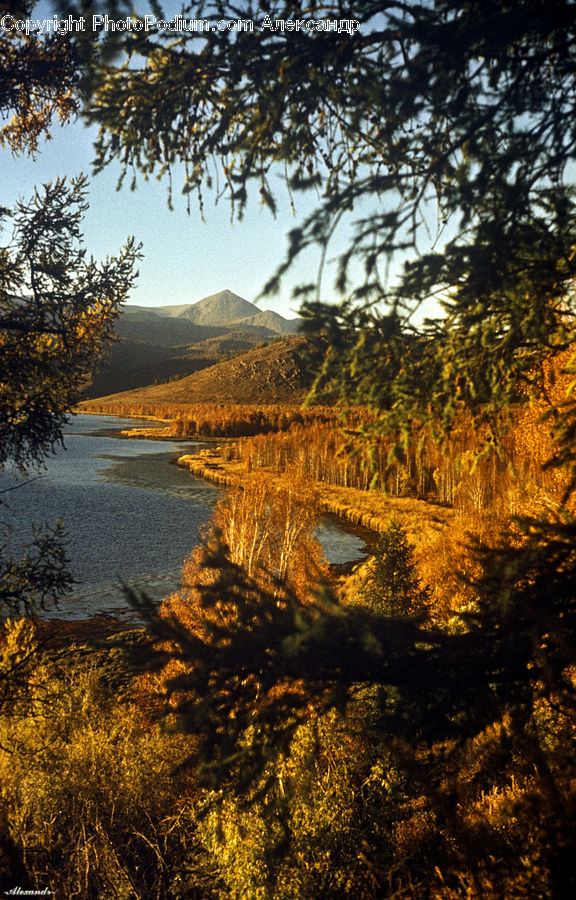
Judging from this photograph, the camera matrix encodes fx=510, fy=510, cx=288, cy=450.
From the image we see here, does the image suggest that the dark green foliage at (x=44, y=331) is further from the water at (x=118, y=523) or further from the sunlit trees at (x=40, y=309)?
the water at (x=118, y=523)

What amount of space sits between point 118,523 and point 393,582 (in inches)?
978

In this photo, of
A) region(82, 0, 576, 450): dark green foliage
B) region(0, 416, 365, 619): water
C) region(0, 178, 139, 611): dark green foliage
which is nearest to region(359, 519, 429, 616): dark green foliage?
region(0, 416, 365, 619): water

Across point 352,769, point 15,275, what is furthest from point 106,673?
point 15,275

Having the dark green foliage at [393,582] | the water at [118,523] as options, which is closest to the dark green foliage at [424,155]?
the water at [118,523]

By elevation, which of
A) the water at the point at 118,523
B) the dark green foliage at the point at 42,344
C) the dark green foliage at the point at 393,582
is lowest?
the water at the point at 118,523

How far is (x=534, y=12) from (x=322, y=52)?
4.61 ft

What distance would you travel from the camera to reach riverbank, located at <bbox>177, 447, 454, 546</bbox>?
36178mm

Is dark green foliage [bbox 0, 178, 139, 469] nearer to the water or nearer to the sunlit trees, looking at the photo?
the sunlit trees

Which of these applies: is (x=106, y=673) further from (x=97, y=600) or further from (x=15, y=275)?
(x=15, y=275)

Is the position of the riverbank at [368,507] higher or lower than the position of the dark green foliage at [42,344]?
lower

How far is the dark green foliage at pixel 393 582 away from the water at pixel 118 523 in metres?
8.94

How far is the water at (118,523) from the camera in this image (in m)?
26.2

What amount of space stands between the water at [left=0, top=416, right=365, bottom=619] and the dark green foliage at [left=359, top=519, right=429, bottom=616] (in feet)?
29.3

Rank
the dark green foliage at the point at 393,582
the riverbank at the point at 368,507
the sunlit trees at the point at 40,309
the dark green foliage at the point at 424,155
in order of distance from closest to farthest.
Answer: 1. the dark green foliage at the point at 424,155
2. the sunlit trees at the point at 40,309
3. the dark green foliage at the point at 393,582
4. the riverbank at the point at 368,507
